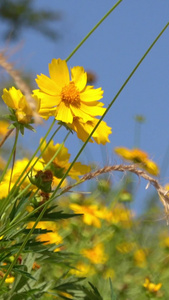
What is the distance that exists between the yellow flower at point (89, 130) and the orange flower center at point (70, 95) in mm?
38

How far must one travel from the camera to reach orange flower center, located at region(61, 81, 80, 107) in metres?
1.24

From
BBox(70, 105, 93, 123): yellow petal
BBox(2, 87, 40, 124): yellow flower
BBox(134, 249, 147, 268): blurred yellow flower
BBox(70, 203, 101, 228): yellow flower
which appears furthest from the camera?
BBox(134, 249, 147, 268): blurred yellow flower

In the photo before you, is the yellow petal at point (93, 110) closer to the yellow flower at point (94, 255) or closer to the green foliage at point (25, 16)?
the yellow flower at point (94, 255)

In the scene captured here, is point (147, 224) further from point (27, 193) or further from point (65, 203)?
point (27, 193)

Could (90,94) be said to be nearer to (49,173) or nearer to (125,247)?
(49,173)

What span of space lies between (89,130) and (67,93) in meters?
0.09

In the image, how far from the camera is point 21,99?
1.12 meters

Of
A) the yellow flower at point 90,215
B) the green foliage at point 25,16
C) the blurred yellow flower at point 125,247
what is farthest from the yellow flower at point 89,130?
the green foliage at point 25,16

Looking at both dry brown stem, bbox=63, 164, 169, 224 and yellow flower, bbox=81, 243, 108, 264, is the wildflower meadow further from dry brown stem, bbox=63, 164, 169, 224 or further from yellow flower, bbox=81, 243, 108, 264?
yellow flower, bbox=81, 243, 108, 264

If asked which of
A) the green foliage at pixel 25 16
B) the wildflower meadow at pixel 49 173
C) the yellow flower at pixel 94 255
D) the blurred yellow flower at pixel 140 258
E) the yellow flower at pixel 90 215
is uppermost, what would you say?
the green foliage at pixel 25 16

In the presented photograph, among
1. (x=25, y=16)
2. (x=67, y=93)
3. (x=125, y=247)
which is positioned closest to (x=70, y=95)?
(x=67, y=93)

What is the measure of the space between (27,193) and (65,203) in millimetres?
1913

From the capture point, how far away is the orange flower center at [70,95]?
124 cm

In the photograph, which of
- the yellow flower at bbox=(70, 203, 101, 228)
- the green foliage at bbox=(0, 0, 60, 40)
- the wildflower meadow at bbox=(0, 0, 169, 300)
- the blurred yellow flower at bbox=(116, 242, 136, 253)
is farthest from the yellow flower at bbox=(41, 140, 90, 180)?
the green foliage at bbox=(0, 0, 60, 40)
